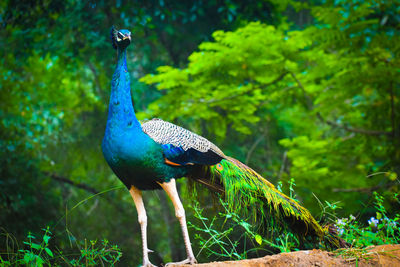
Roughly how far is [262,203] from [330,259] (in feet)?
2.98

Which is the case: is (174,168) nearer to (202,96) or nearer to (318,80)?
(202,96)

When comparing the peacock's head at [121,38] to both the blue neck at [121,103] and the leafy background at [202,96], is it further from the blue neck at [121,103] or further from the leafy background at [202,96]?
the leafy background at [202,96]

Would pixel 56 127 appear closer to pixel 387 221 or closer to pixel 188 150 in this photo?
pixel 188 150

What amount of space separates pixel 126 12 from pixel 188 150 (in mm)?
4996

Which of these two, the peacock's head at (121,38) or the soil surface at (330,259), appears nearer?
the soil surface at (330,259)

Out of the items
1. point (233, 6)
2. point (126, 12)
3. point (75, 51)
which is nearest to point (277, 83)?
point (233, 6)

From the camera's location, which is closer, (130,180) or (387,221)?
(130,180)

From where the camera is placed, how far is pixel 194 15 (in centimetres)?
801

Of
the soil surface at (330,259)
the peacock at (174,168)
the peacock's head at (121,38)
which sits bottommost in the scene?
the soil surface at (330,259)

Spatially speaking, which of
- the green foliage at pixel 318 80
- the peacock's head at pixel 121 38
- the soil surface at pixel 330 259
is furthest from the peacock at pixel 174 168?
the green foliage at pixel 318 80

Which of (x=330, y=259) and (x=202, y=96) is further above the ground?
(x=202, y=96)

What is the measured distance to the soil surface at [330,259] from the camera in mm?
3121

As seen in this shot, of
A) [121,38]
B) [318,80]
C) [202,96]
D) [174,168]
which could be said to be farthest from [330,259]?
[318,80]

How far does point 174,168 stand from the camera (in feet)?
11.8
